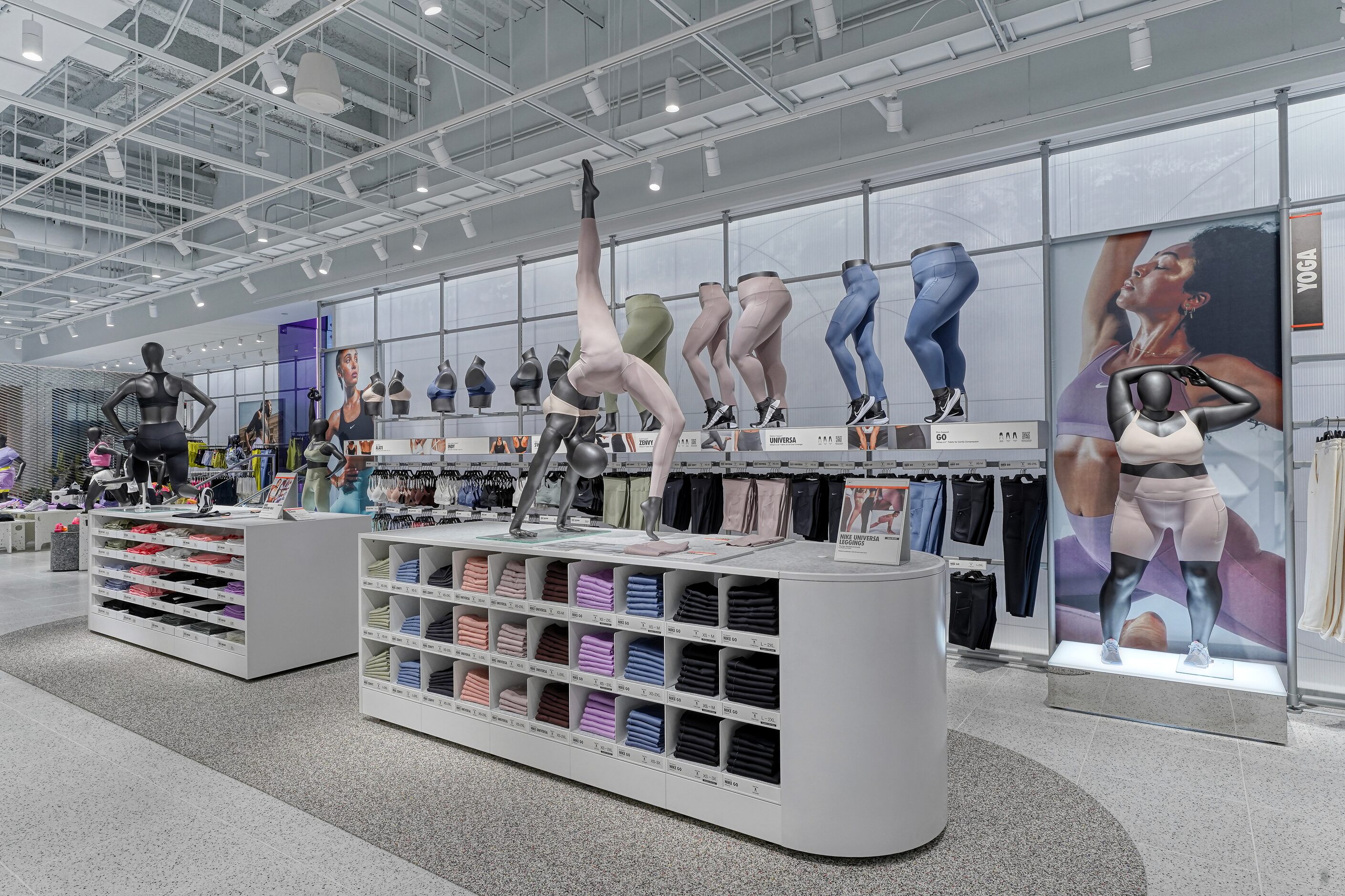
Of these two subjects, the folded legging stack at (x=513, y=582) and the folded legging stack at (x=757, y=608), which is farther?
the folded legging stack at (x=513, y=582)

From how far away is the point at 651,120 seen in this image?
254 inches

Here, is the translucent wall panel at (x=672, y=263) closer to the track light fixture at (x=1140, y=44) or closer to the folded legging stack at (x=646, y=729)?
the track light fixture at (x=1140, y=44)

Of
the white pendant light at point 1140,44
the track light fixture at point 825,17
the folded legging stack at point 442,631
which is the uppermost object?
the track light fixture at point 825,17

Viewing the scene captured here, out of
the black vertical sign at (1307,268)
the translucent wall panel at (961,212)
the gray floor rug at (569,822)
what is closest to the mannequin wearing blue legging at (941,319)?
the translucent wall panel at (961,212)

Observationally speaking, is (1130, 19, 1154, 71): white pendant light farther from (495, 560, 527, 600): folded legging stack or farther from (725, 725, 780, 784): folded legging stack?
(495, 560, 527, 600): folded legging stack

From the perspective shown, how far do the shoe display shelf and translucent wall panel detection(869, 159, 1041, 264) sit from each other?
4805 millimetres

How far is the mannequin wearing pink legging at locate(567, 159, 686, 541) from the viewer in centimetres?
363

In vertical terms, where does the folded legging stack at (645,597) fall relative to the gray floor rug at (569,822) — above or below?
above

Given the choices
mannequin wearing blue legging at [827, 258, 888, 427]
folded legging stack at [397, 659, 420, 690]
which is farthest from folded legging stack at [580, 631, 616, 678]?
mannequin wearing blue legging at [827, 258, 888, 427]

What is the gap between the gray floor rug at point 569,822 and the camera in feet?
8.76

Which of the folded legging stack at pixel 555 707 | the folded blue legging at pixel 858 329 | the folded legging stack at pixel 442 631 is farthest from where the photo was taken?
the folded blue legging at pixel 858 329

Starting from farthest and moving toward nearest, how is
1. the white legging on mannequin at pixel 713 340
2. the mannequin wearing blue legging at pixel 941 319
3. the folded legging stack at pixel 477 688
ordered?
1. the white legging on mannequin at pixel 713 340
2. the mannequin wearing blue legging at pixel 941 319
3. the folded legging stack at pixel 477 688

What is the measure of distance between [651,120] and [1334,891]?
6.26 metres

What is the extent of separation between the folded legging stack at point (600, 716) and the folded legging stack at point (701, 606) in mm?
547
